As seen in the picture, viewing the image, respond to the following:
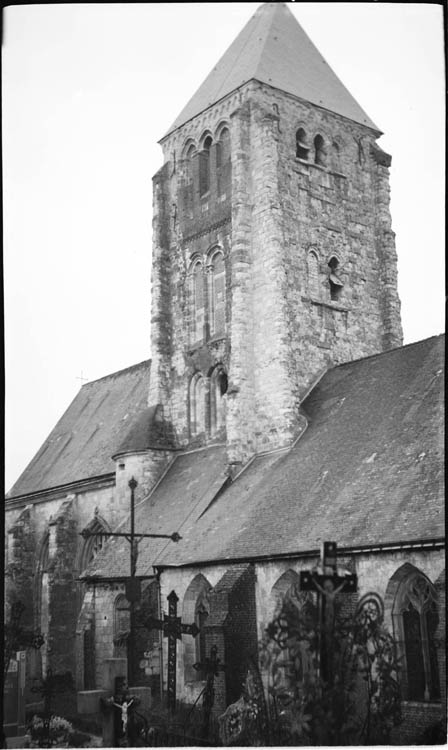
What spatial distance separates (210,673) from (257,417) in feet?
29.1

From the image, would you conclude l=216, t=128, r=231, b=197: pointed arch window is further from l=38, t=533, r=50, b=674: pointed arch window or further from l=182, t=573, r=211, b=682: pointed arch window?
l=38, t=533, r=50, b=674: pointed arch window

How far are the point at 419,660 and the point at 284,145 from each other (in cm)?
1738

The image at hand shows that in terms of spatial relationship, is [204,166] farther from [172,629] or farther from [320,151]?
[172,629]

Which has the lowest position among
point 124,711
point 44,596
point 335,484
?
point 124,711

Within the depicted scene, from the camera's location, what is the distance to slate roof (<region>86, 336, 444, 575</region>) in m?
19.1

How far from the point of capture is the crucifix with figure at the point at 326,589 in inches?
515

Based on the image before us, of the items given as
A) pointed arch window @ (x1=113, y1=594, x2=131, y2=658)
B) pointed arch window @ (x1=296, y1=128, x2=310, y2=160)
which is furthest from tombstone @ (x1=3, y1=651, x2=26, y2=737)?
pointed arch window @ (x1=296, y1=128, x2=310, y2=160)

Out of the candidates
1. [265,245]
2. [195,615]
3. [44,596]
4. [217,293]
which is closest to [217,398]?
[217,293]

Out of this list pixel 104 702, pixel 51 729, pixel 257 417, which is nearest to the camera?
pixel 104 702

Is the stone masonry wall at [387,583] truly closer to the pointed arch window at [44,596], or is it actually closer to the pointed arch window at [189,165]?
the pointed arch window at [44,596]

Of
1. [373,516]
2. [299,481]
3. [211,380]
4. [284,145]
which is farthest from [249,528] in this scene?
[284,145]

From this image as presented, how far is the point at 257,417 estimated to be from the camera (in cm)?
2723

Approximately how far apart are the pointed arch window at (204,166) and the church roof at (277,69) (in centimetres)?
116

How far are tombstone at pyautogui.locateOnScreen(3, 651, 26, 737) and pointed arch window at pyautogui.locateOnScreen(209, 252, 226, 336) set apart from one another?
40.6ft
